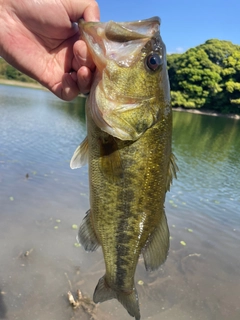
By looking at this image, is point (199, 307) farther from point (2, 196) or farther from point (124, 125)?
point (2, 196)

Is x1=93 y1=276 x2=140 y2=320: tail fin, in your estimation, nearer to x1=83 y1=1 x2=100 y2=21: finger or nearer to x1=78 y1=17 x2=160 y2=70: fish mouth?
x1=78 y1=17 x2=160 y2=70: fish mouth

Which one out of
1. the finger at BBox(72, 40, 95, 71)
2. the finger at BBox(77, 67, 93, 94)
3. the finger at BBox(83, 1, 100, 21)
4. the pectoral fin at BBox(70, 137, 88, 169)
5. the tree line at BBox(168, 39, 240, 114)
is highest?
the finger at BBox(83, 1, 100, 21)

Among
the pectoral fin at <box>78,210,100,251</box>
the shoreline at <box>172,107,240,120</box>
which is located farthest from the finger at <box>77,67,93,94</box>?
the shoreline at <box>172,107,240,120</box>

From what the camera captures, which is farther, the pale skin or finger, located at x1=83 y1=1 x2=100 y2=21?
the pale skin

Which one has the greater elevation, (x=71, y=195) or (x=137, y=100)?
(x=137, y=100)

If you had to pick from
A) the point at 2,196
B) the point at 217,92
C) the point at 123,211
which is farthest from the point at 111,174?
the point at 217,92

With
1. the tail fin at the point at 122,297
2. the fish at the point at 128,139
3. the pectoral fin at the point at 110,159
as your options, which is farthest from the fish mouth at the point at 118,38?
the tail fin at the point at 122,297

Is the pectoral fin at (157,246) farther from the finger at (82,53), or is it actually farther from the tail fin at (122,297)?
the finger at (82,53)
